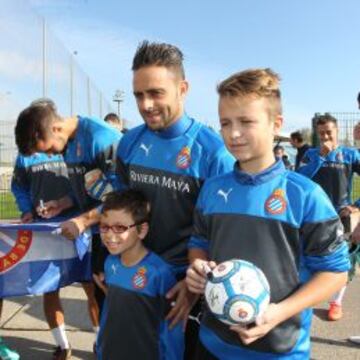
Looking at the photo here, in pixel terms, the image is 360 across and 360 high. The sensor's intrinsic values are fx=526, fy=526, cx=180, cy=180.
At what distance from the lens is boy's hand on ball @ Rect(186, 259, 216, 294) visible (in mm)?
2025

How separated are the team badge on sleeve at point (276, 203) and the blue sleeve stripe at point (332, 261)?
0.21 meters

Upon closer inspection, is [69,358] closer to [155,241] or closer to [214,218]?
[155,241]

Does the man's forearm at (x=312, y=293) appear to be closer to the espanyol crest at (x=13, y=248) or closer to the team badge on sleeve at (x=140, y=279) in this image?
the team badge on sleeve at (x=140, y=279)

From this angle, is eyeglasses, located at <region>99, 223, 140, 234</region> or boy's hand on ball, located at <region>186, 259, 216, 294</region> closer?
boy's hand on ball, located at <region>186, 259, 216, 294</region>

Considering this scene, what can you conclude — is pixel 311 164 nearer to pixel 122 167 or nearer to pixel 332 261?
pixel 122 167

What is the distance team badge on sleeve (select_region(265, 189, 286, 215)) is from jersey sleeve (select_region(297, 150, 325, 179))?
13.8 ft

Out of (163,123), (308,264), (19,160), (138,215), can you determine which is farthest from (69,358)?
(308,264)

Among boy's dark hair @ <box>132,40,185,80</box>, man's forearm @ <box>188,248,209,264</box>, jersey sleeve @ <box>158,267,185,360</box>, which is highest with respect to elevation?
boy's dark hair @ <box>132,40,185,80</box>

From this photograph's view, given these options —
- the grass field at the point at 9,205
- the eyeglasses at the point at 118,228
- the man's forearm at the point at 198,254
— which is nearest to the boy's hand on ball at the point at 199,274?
the man's forearm at the point at 198,254

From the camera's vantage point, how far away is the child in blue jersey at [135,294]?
105 inches

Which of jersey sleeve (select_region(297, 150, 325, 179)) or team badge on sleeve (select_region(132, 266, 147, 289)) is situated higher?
jersey sleeve (select_region(297, 150, 325, 179))

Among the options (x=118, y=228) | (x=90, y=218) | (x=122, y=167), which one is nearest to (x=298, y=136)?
(x=90, y=218)

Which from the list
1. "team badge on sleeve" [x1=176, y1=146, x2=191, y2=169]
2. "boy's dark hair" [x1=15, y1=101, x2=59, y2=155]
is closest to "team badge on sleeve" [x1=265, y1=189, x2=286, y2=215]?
"team badge on sleeve" [x1=176, y1=146, x2=191, y2=169]

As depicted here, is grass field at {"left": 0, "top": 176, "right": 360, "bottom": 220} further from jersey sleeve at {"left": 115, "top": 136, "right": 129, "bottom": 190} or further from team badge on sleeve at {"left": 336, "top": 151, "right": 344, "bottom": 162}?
jersey sleeve at {"left": 115, "top": 136, "right": 129, "bottom": 190}
